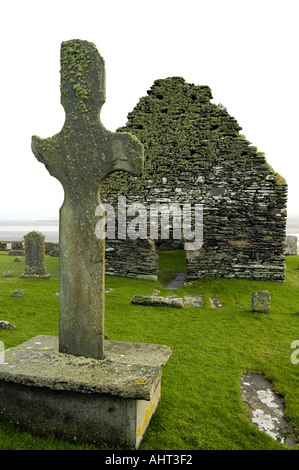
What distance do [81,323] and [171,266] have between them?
1295 centimetres

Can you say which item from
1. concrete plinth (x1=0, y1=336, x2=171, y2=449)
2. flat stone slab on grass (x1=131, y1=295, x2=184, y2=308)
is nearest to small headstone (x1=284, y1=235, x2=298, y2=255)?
flat stone slab on grass (x1=131, y1=295, x2=184, y2=308)

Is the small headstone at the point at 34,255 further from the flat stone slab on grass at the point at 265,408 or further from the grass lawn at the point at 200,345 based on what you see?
the flat stone slab on grass at the point at 265,408

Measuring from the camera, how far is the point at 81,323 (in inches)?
135

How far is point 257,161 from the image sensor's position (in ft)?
38.6

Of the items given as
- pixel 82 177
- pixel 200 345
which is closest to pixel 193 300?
Answer: pixel 200 345

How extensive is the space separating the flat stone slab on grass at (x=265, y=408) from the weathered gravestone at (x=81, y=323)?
4.31 ft

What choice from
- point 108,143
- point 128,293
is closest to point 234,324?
point 128,293

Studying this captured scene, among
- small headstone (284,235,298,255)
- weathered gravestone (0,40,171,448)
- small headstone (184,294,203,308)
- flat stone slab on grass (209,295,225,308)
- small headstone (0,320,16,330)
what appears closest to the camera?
weathered gravestone (0,40,171,448)

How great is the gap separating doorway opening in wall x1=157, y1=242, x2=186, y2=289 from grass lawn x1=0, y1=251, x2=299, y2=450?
180 cm

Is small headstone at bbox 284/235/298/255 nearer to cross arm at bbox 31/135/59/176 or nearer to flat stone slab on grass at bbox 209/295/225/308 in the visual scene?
flat stone slab on grass at bbox 209/295/225/308

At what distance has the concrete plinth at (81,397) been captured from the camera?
2.94 m

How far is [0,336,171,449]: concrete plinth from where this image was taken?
9.65 feet

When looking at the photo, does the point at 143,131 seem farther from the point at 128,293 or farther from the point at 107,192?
the point at 128,293

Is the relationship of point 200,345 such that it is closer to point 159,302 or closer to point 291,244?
point 159,302
